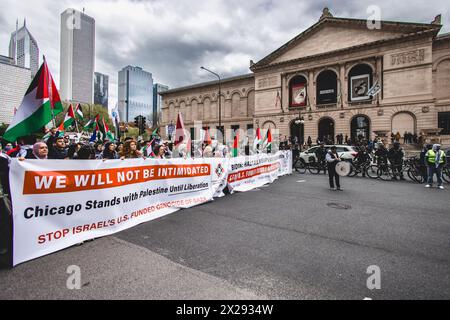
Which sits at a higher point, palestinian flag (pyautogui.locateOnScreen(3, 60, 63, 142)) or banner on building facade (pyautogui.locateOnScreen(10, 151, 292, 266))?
palestinian flag (pyautogui.locateOnScreen(3, 60, 63, 142))

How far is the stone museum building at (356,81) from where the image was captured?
87.6ft

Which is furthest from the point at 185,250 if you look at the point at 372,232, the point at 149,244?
the point at 372,232

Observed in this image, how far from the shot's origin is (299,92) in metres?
35.1

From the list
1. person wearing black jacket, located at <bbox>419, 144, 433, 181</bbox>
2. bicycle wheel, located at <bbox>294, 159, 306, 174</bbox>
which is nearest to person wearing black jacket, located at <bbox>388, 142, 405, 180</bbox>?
person wearing black jacket, located at <bbox>419, 144, 433, 181</bbox>

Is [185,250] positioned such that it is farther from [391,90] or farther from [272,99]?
[272,99]

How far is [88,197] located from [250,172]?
6.55 metres

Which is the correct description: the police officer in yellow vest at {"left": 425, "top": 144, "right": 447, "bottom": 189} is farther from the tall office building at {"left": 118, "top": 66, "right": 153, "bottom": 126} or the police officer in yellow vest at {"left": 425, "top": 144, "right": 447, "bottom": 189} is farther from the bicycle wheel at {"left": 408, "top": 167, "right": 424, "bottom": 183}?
the tall office building at {"left": 118, "top": 66, "right": 153, "bottom": 126}

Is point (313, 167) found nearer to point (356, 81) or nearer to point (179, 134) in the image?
point (179, 134)

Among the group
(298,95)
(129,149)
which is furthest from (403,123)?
(129,149)

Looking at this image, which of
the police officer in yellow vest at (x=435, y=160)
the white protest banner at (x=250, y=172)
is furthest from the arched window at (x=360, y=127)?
the white protest banner at (x=250, y=172)

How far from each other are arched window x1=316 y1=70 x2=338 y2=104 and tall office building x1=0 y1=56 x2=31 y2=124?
102m

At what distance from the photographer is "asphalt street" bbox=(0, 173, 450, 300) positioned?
2.69 metres

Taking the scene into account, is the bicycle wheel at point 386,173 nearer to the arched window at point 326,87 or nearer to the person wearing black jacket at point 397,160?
the person wearing black jacket at point 397,160

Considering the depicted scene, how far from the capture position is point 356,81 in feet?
102
